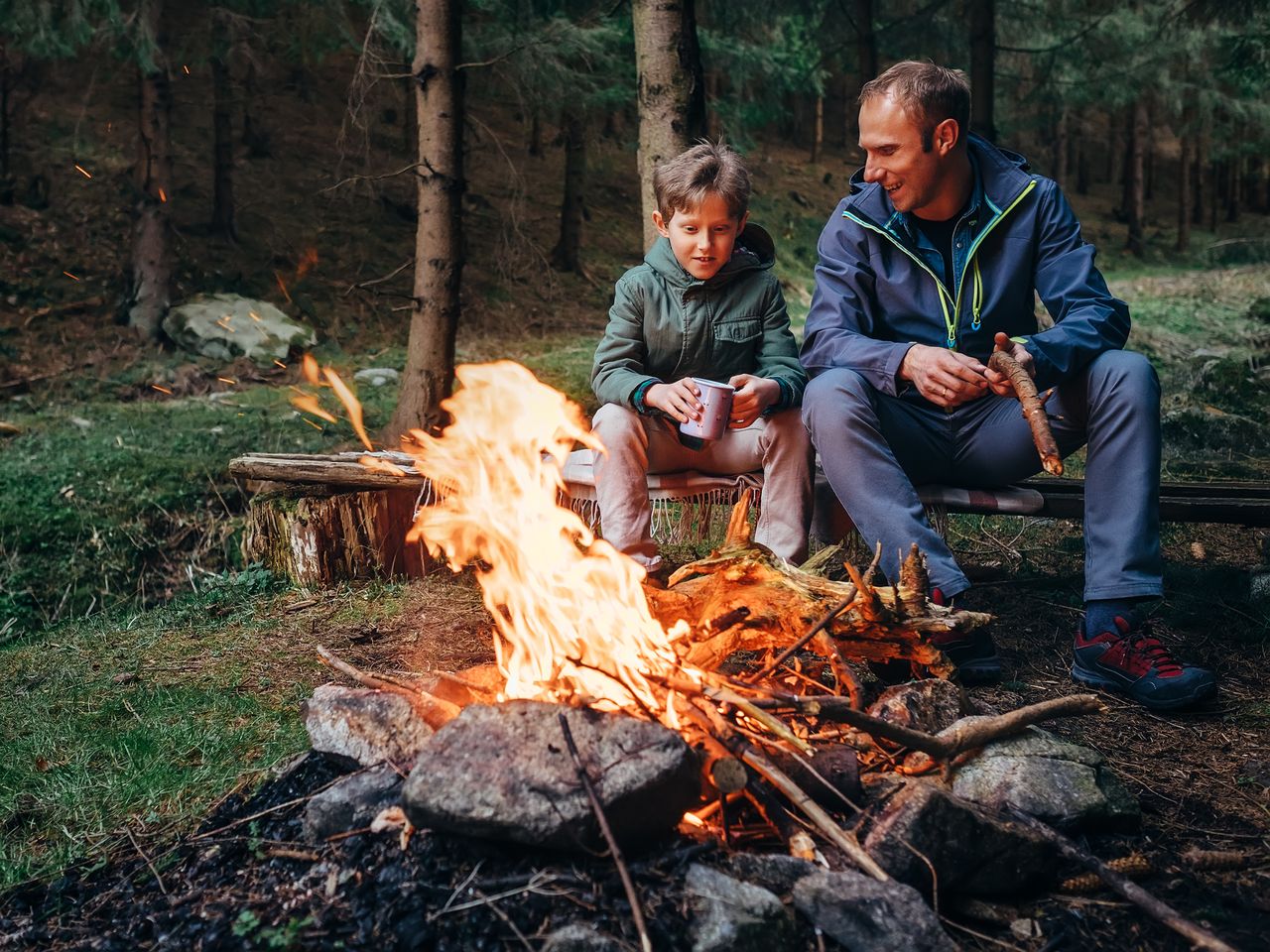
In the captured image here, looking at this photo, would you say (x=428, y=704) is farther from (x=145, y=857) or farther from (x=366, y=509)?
(x=366, y=509)

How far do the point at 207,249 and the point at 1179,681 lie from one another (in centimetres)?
1336

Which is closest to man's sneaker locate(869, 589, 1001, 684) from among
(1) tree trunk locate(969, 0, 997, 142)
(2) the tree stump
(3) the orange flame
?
(3) the orange flame

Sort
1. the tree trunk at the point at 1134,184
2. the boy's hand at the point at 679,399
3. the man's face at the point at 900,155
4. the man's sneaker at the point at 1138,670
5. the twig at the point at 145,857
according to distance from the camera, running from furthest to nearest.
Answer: the tree trunk at the point at 1134,184 → the man's face at the point at 900,155 → the boy's hand at the point at 679,399 → the man's sneaker at the point at 1138,670 → the twig at the point at 145,857

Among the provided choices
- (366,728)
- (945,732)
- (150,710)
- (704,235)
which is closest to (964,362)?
(704,235)

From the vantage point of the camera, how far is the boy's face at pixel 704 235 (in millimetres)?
3682

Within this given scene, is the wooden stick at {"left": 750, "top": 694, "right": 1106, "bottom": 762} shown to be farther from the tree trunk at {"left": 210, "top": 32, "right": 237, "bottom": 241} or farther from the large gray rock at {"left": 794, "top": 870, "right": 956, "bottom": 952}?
the tree trunk at {"left": 210, "top": 32, "right": 237, "bottom": 241}

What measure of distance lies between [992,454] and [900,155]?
3.74 ft

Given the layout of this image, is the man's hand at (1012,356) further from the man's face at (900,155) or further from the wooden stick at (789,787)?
the wooden stick at (789,787)

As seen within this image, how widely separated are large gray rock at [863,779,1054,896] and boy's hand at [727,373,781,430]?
166 centimetres

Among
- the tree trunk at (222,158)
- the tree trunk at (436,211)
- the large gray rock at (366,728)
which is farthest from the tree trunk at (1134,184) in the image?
the large gray rock at (366,728)

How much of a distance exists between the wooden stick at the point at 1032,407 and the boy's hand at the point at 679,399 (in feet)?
3.25

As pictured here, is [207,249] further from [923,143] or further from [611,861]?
[611,861]

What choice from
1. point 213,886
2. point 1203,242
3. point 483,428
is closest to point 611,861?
point 213,886

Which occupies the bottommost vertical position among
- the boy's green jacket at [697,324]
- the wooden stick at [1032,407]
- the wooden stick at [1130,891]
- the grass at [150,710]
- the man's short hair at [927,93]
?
the grass at [150,710]
